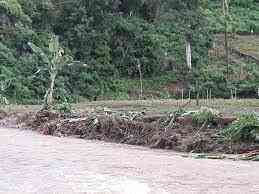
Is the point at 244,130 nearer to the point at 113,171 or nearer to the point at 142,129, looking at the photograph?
the point at 142,129

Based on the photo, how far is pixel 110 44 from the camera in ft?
154

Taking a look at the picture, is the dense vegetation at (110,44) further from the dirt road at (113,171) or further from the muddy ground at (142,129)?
the dirt road at (113,171)

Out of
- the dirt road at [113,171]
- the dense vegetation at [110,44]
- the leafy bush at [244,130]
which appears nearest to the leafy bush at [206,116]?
the leafy bush at [244,130]

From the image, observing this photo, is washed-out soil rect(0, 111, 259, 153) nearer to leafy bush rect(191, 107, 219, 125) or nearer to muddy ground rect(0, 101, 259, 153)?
muddy ground rect(0, 101, 259, 153)

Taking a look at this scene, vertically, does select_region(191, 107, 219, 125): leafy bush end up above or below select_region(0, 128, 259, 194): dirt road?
above

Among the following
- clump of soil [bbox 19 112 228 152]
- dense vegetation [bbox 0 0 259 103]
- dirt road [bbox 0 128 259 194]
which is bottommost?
dirt road [bbox 0 128 259 194]

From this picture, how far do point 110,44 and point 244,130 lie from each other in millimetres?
30773

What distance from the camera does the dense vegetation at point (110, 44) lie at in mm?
42781

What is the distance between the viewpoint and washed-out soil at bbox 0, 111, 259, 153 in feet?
57.7

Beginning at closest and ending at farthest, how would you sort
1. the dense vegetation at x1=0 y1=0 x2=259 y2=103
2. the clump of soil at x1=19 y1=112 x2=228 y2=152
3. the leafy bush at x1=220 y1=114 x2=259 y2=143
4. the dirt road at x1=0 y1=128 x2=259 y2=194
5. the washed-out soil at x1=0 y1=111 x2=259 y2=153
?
the dirt road at x1=0 y1=128 x2=259 y2=194 < the leafy bush at x1=220 y1=114 x2=259 y2=143 < the washed-out soil at x1=0 y1=111 x2=259 y2=153 < the clump of soil at x1=19 y1=112 x2=228 y2=152 < the dense vegetation at x1=0 y1=0 x2=259 y2=103

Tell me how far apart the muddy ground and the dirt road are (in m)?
0.89

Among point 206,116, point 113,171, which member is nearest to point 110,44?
point 206,116

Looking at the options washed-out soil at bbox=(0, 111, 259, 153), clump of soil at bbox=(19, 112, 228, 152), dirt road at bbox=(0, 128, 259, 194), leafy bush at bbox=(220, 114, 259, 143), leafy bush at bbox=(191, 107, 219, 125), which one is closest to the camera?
dirt road at bbox=(0, 128, 259, 194)

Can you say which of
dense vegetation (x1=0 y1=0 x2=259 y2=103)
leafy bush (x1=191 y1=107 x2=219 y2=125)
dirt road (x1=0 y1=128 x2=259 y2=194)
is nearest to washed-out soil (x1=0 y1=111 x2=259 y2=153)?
leafy bush (x1=191 y1=107 x2=219 y2=125)
